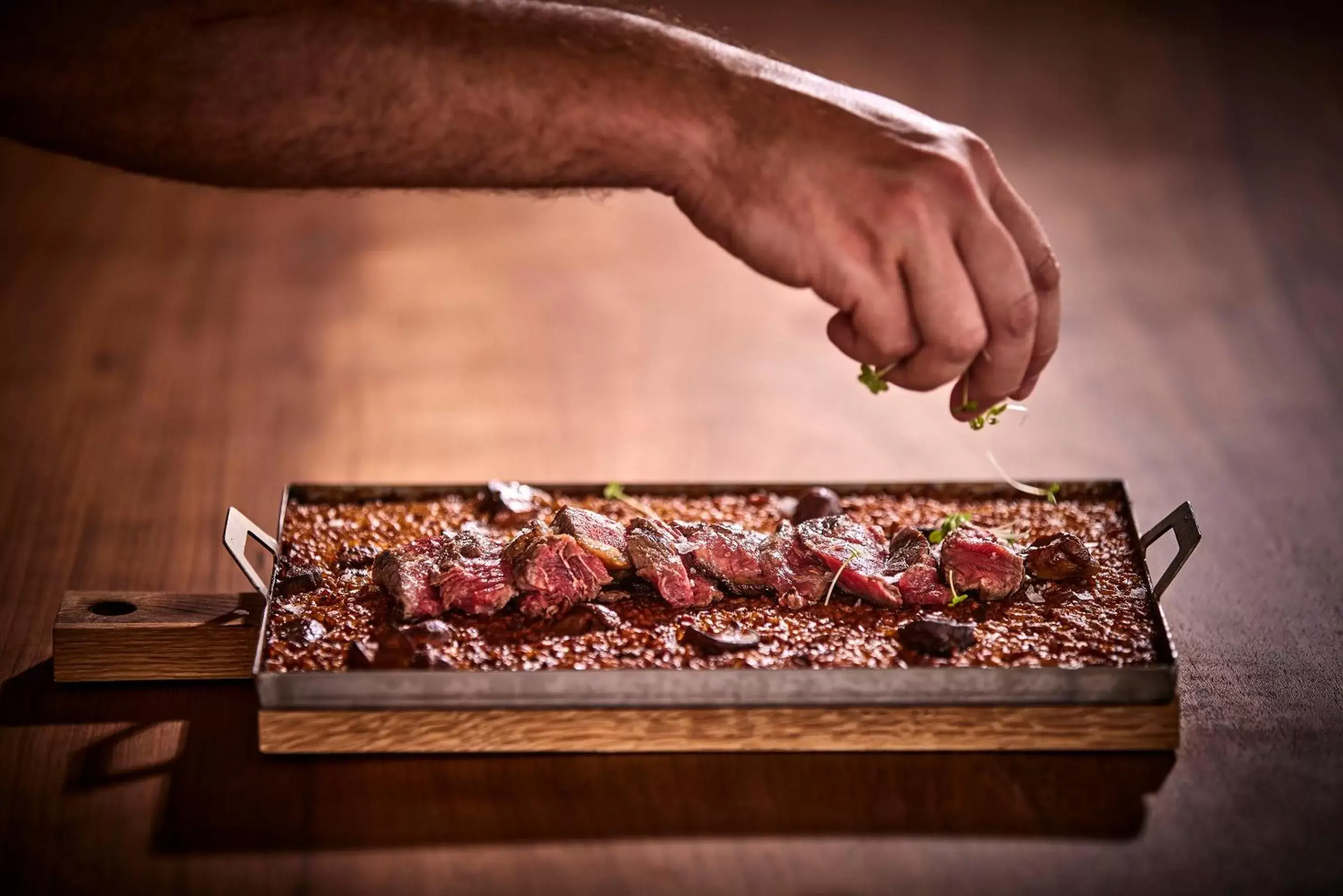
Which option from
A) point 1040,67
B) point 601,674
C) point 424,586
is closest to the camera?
point 601,674

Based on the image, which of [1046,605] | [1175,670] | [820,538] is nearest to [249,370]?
[820,538]

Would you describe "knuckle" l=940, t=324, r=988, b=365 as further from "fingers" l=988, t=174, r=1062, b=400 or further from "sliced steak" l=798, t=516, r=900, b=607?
"sliced steak" l=798, t=516, r=900, b=607

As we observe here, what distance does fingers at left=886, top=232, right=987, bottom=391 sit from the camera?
2.32 meters

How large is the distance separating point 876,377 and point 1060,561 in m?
0.43

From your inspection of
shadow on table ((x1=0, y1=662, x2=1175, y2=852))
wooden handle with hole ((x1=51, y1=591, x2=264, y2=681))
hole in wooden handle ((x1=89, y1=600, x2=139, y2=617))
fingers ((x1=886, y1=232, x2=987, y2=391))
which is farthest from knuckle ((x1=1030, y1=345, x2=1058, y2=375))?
hole in wooden handle ((x1=89, y1=600, x2=139, y2=617))

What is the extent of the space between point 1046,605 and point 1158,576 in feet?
1.57

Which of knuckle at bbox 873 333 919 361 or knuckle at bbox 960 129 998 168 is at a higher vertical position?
knuckle at bbox 960 129 998 168

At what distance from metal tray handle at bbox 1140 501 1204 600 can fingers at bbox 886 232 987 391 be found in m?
0.46

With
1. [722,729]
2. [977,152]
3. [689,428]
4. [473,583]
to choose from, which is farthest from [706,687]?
[689,428]

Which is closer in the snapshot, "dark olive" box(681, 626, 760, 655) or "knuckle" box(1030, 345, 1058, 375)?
"dark olive" box(681, 626, 760, 655)

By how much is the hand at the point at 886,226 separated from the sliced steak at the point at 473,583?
63 centimetres

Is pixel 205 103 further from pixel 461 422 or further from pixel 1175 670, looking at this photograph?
pixel 1175 670

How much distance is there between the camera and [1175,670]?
2.28m

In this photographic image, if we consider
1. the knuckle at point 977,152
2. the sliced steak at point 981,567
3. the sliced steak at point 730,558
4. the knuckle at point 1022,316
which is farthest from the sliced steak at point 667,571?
the knuckle at point 977,152
